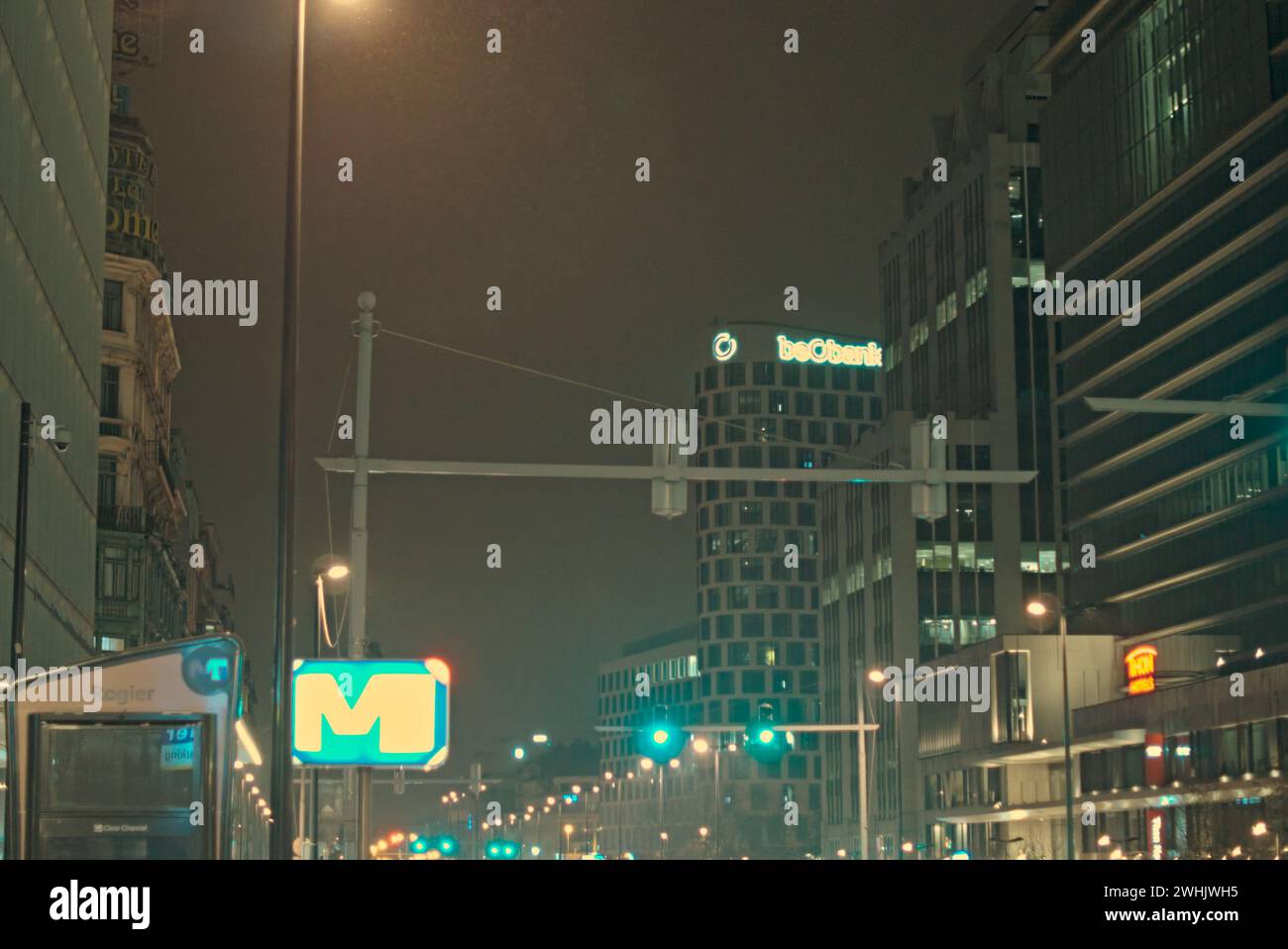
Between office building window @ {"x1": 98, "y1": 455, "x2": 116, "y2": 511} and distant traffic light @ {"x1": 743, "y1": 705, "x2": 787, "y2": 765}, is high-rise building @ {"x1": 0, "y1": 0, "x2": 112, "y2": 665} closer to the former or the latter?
distant traffic light @ {"x1": 743, "y1": 705, "x2": 787, "y2": 765}

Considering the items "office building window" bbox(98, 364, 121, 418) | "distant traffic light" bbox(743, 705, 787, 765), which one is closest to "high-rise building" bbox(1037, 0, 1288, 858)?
"distant traffic light" bbox(743, 705, 787, 765)

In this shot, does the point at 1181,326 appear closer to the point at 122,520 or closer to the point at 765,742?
the point at 122,520

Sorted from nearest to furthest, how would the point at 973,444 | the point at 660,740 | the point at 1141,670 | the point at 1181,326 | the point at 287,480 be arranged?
the point at 287,480, the point at 660,740, the point at 1141,670, the point at 1181,326, the point at 973,444

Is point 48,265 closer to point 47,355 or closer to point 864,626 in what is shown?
point 47,355

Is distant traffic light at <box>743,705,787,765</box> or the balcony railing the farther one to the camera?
the balcony railing

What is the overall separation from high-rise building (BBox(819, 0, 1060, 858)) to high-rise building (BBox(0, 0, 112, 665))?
80386 millimetres

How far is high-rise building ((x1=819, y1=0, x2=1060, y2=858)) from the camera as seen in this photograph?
134 meters

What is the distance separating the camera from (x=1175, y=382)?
106188mm

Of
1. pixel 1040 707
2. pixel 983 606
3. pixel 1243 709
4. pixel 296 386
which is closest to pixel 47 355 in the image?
pixel 296 386

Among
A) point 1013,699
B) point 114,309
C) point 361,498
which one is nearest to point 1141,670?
point 1013,699

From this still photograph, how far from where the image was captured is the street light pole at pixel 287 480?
606 inches

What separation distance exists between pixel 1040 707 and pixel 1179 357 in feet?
76.0

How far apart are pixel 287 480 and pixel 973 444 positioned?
122 m
